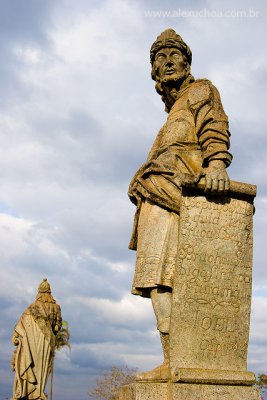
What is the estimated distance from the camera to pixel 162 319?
624 centimetres

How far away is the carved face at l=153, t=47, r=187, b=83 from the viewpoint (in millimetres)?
7273

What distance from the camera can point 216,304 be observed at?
245 inches

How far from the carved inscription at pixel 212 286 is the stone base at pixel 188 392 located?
0.22 m

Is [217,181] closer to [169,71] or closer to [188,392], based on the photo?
[169,71]

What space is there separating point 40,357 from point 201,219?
42.2ft

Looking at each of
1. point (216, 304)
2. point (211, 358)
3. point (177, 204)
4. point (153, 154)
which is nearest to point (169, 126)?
point (153, 154)

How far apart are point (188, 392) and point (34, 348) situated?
12.9m

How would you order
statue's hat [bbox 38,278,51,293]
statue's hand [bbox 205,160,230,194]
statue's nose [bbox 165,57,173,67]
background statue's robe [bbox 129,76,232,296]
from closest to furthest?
1. statue's hand [bbox 205,160,230,194]
2. background statue's robe [bbox 129,76,232,296]
3. statue's nose [bbox 165,57,173,67]
4. statue's hat [bbox 38,278,51,293]

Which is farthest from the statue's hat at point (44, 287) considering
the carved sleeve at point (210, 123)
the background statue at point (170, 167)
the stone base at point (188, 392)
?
the stone base at point (188, 392)

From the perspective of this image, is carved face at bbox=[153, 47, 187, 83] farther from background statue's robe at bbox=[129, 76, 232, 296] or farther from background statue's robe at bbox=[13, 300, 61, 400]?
background statue's robe at bbox=[13, 300, 61, 400]

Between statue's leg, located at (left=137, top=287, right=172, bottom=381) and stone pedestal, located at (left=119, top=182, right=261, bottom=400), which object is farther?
statue's leg, located at (left=137, top=287, right=172, bottom=381)

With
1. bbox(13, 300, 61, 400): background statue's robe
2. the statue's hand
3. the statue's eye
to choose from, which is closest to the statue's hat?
bbox(13, 300, 61, 400): background statue's robe

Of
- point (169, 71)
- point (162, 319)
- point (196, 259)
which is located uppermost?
point (169, 71)

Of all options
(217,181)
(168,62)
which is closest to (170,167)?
(217,181)
